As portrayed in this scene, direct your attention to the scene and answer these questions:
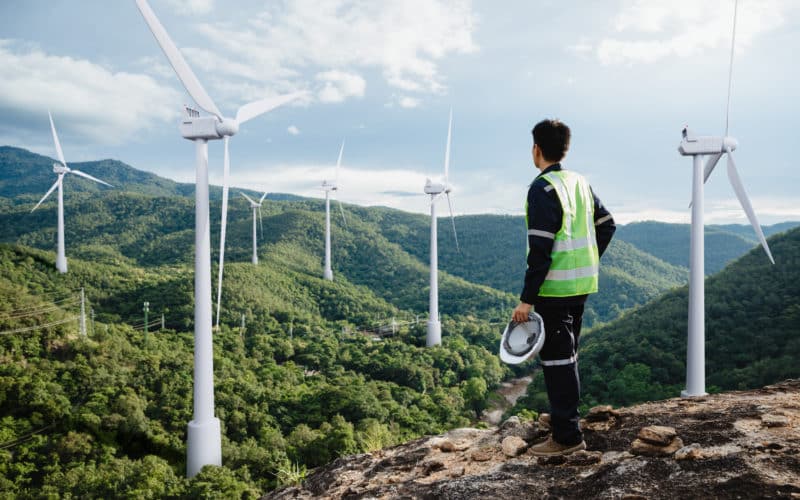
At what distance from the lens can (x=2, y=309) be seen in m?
40.2

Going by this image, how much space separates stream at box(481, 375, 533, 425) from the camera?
5128cm

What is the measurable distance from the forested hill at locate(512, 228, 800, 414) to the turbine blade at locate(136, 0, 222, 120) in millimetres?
36088

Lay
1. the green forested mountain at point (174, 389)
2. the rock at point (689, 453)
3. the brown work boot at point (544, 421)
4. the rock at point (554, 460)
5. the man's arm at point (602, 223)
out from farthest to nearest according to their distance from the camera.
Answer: the green forested mountain at point (174, 389)
the brown work boot at point (544, 421)
the man's arm at point (602, 223)
the rock at point (554, 460)
the rock at point (689, 453)

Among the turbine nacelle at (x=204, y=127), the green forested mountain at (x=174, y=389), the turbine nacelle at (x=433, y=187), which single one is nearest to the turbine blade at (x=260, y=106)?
the turbine nacelle at (x=204, y=127)

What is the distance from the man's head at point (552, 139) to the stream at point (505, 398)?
152 feet

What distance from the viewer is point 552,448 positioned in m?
5.54

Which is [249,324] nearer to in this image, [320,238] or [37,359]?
[37,359]

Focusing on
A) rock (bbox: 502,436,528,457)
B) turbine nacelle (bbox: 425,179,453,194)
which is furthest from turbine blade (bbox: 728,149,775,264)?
turbine nacelle (bbox: 425,179,453,194)

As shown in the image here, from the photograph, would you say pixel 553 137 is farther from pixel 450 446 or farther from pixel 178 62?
pixel 178 62

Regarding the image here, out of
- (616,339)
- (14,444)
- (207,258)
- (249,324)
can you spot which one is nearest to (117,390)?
(14,444)

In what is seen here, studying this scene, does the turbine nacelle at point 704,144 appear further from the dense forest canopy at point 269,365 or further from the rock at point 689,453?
the rock at point 689,453

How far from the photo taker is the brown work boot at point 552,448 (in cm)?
545

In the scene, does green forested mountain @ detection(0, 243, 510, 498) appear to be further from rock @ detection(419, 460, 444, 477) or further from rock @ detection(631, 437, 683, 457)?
rock @ detection(631, 437, 683, 457)

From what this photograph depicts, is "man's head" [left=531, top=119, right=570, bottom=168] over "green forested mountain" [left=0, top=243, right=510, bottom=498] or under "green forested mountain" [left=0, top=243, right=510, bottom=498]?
over
